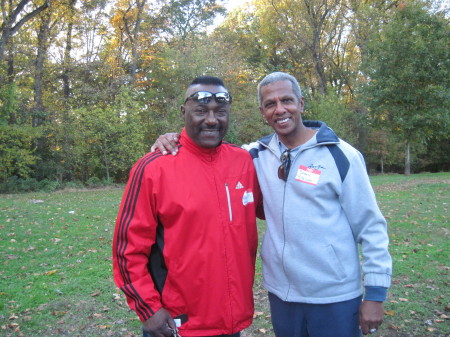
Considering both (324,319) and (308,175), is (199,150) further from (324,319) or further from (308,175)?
(324,319)

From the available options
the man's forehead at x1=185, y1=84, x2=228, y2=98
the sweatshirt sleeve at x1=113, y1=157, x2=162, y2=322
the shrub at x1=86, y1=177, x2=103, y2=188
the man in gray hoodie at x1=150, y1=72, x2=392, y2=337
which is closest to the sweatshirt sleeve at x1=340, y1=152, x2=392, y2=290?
the man in gray hoodie at x1=150, y1=72, x2=392, y2=337

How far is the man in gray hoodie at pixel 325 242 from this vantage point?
94.2 inches

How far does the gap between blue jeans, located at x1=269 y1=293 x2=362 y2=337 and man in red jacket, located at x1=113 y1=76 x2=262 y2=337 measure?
0.30m

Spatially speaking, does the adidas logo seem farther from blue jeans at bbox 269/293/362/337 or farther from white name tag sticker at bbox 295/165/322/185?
blue jeans at bbox 269/293/362/337

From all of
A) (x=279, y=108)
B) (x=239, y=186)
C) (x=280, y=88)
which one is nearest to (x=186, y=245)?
(x=239, y=186)

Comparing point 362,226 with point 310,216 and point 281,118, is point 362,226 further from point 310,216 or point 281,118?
point 281,118

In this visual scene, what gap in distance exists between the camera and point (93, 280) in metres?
5.97

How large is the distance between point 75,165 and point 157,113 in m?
7.00

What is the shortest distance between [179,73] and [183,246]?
24.3 m

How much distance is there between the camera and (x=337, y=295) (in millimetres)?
2395

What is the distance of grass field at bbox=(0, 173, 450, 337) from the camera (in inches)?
179

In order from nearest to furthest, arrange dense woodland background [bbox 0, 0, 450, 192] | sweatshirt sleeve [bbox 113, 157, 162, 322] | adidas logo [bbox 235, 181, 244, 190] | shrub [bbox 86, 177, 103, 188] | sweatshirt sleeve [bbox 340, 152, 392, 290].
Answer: sweatshirt sleeve [bbox 113, 157, 162, 322] < sweatshirt sleeve [bbox 340, 152, 392, 290] < adidas logo [bbox 235, 181, 244, 190] < dense woodland background [bbox 0, 0, 450, 192] < shrub [bbox 86, 177, 103, 188]

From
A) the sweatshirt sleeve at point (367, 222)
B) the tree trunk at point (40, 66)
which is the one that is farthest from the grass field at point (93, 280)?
the tree trunk at point (40, 66)

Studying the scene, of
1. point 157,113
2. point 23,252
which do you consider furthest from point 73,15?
point 23,252
